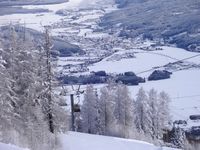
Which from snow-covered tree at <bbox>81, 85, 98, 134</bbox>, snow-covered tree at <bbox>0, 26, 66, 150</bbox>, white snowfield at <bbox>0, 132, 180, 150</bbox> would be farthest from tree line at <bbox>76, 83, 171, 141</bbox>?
snow-covered tree at <bbox>0, 26, 66, 150</bbox>

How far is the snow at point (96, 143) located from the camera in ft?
82.3

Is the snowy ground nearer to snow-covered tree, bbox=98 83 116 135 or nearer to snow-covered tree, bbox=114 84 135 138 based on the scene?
snow-covered tree, bbox=114 84 135 138

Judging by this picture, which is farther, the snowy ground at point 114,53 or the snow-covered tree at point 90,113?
the snowy ground at point 114,53

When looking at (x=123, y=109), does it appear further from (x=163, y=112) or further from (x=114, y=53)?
(x=114, y=53)

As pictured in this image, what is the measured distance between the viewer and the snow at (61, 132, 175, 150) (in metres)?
25.1

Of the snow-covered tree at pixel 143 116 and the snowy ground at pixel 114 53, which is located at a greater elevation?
the snowy ground at pixel 114 53

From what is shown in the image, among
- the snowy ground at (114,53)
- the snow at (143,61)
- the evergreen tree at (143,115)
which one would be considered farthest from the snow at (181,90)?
the evergreen tree at (143,115)

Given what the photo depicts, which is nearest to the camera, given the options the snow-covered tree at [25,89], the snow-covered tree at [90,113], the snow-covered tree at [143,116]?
the snow-covered tree at [25,89]

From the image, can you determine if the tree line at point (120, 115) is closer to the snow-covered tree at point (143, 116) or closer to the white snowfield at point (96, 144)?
the snow-covered tree at point (143, 116)

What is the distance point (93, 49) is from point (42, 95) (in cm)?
8295

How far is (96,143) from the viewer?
85.8 ft

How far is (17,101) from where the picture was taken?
26078mm

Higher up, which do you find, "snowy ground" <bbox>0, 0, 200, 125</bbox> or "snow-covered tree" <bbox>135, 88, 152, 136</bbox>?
"snowy ground" <bbox>0, 0, 200, 125</bbox>

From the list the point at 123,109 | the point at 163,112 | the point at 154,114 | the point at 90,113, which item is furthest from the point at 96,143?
the point at 163,112
